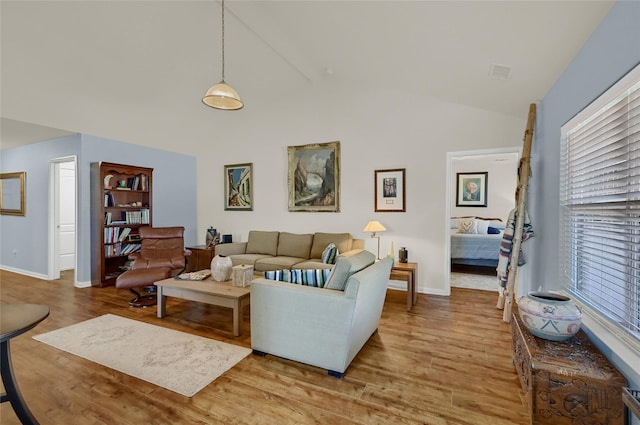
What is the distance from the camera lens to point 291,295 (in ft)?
7.38

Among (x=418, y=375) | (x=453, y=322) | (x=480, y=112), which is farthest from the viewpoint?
(x=480, y=112)

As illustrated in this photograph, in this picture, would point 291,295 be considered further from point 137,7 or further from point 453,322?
point 137,7

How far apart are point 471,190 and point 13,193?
10028mm

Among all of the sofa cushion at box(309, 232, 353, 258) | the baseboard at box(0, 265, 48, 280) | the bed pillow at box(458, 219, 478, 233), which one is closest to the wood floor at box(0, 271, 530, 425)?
the sofa cushion at box(309, 232, 353, 258)

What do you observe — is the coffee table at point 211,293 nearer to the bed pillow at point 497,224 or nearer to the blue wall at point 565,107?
the blue wall at point 565,107

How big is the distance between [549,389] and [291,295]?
162 centimetres

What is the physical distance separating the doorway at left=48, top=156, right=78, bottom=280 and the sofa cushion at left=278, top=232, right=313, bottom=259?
3.29 m

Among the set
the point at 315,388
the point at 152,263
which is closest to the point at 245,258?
the point at 152,263

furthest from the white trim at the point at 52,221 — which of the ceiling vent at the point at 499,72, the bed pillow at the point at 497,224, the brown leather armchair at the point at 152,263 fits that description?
the bed pillow at the point at 497,224

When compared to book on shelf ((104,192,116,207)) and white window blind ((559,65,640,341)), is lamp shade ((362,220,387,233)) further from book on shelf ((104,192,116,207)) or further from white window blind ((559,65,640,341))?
book on shelf ((104,192,116,207))

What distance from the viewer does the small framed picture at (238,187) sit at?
18.7 ft

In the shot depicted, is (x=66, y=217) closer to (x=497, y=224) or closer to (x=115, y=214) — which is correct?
(x=115, y=214)

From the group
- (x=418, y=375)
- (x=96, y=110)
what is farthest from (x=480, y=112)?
(x=96, y=110)

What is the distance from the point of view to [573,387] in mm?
1461
